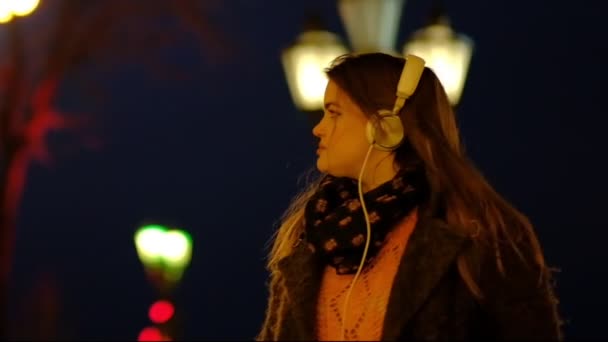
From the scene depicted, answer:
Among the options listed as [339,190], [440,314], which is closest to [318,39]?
[339,190]

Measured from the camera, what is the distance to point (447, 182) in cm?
264

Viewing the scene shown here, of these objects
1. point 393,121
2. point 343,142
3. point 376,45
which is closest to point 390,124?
point 393,121

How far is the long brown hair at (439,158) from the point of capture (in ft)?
8.36

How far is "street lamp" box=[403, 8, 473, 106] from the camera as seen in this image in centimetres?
636

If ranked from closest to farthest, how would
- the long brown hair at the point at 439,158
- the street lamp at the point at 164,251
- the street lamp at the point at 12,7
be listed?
the long brown hair at the point at 439,158, the street lamp at the point at 12,7, the street lamp at the point at 164,251

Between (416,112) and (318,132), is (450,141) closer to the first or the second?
(416,112)

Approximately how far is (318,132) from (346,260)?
30cm

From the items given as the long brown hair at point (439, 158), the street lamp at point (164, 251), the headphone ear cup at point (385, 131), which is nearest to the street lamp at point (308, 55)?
the street lamp at point (164, 251)

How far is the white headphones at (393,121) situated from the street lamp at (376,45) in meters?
3.24

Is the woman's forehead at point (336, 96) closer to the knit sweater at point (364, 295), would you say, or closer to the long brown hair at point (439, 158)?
the long brown hair at point (439, 158)

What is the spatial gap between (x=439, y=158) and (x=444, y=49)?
12.4 ft

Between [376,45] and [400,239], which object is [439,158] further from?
[376,45]

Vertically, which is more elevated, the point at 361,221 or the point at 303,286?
the point at 361,221

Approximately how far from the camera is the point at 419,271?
2520mm
